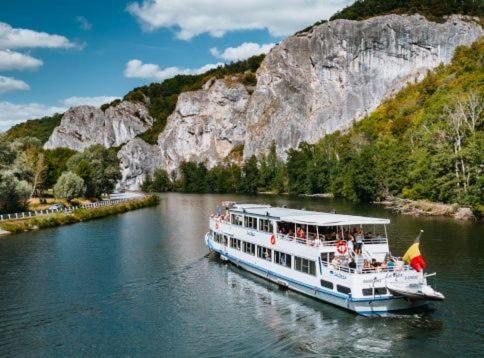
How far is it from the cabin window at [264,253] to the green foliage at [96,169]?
74607 mm

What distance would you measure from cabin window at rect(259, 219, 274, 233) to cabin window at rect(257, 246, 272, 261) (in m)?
1.47

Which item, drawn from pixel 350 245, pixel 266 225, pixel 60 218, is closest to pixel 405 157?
pixel 60 218

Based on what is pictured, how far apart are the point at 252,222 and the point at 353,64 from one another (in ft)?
493

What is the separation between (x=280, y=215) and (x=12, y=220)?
48.2 m

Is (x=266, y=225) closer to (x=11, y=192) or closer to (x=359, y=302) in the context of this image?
(x=359, y=302)

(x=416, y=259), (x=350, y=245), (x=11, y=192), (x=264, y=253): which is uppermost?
(x=11, y=192)

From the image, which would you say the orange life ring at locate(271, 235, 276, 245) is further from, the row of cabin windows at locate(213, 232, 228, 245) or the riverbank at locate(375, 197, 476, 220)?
the riverbank at locate(375, 197, 476, 220)

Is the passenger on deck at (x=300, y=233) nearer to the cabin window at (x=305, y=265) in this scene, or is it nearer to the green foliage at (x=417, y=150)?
the cabin window at (x=305, y=265)

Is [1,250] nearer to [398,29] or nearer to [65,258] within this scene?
[65,258]

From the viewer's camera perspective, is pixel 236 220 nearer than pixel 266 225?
No

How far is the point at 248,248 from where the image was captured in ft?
136

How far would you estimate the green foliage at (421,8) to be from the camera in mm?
165750

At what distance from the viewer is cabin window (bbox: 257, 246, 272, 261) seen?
37.8 m

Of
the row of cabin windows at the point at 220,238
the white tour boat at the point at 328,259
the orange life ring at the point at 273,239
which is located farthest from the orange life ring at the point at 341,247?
the row of cabin windows at the point at 220,238
